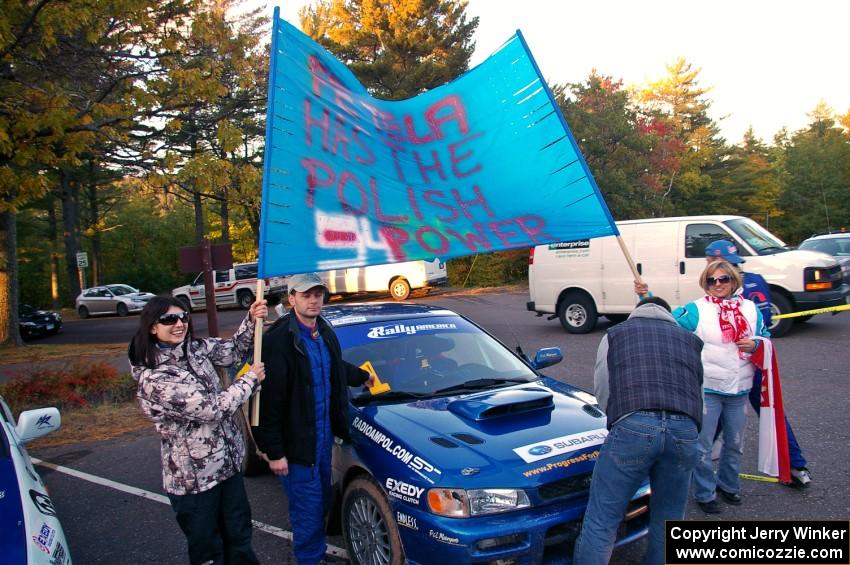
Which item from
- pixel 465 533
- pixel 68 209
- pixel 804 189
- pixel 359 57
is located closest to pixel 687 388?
pixel 465 533

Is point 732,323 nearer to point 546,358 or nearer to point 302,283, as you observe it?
point 546,358

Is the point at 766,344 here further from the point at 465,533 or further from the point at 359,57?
the point at 359,57

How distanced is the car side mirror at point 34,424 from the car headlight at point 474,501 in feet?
7.93

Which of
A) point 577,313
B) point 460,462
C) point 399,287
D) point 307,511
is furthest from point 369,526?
point 399,287

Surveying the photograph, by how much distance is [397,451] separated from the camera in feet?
10.9

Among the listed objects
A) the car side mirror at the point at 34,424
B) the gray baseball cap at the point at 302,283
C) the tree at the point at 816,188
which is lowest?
the car side mirror at the point at 34,424

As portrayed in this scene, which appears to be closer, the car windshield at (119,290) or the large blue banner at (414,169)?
the large blue banner at (414,169)

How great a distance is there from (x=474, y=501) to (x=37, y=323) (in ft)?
81.1

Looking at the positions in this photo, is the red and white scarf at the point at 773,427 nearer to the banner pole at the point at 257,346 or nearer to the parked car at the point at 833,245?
the banner pole at the point at 257,346

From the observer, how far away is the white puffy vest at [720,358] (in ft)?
13.9

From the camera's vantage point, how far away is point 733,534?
3.29 metres

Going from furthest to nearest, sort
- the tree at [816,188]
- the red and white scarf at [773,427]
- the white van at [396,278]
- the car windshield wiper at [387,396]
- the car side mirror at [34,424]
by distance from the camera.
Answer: the tree at [816,188], the white van at [396,278], the red and white scarf at [773,427], the car windshield wiper at [387,396], the car side mirror at [34,424]

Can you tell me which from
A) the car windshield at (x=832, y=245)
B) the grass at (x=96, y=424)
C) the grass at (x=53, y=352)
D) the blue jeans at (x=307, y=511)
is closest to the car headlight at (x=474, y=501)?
the blue jeans at (x=307, y=511)

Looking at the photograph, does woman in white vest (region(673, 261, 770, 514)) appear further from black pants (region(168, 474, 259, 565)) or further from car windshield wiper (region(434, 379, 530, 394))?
black pants (region(168, 474, 259, 565))
